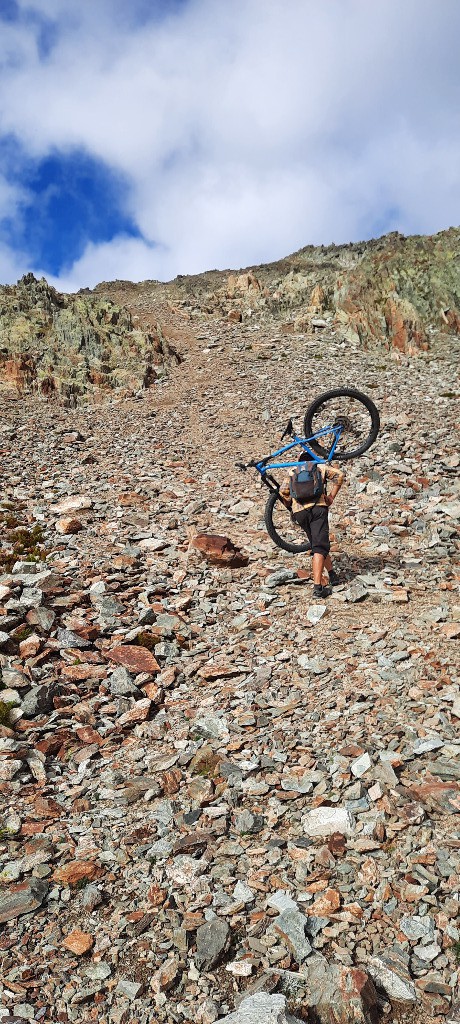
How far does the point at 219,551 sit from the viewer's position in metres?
12.0

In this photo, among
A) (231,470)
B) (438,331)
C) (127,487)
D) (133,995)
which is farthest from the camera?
(438,331)

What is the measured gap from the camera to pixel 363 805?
5.54 m

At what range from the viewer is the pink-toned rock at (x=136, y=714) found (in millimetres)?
7629

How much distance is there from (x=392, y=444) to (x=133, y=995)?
1544 cm

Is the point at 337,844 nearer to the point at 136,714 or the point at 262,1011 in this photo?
the point at 262,1011

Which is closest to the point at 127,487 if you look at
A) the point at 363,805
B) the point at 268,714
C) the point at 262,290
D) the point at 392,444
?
the point at 392,444

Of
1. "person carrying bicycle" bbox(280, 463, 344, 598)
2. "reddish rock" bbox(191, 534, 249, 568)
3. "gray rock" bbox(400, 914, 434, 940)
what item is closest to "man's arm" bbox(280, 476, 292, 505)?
"person carrying bicycle" bbox(280, 463, 344, 598)

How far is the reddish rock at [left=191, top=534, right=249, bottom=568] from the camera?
38.8 feet

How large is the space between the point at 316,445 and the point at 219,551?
3.50 meters

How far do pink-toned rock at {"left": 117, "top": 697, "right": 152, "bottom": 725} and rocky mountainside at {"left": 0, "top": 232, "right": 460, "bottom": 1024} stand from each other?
0.07 ft

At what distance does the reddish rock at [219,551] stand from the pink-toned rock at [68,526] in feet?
10.1

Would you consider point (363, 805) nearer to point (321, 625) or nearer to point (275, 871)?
point (275, 871)

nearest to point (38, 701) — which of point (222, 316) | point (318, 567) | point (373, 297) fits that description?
point (318, 567)

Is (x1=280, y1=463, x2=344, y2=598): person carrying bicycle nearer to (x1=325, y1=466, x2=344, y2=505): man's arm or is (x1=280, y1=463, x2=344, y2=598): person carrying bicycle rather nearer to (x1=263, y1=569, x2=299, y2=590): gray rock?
(x1=325, y1=466, x2=344, y2=505): man's arm
